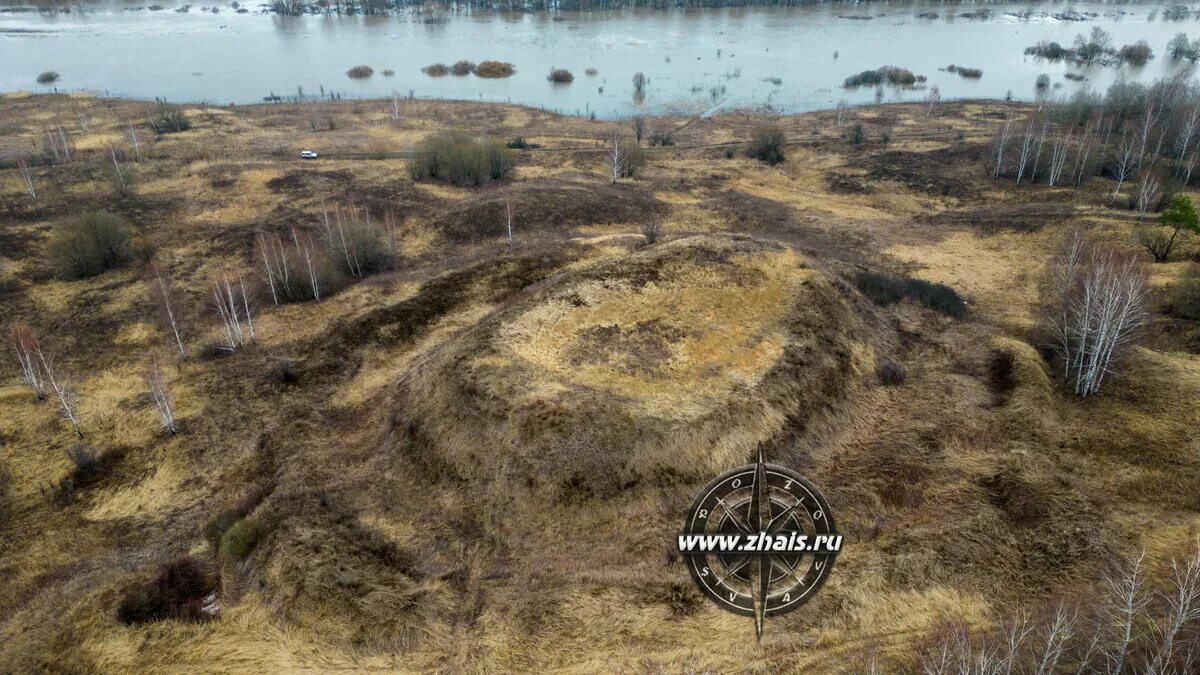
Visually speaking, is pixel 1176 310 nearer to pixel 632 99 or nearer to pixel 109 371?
pixel 109 371

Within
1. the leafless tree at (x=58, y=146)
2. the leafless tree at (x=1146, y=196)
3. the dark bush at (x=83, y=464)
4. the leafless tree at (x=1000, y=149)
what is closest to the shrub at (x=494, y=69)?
the leafless tree at (x=58, y=146)

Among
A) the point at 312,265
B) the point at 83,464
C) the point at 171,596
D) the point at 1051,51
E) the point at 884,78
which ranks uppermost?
the point at 1051,51

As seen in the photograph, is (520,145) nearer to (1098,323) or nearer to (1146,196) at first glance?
(1146,196)

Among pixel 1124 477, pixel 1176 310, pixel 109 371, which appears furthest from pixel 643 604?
pixel 1176 310

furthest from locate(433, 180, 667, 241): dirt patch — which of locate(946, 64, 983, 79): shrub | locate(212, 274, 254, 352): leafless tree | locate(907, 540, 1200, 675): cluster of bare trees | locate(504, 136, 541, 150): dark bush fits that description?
locate(946, 64, 983, 79): shrub

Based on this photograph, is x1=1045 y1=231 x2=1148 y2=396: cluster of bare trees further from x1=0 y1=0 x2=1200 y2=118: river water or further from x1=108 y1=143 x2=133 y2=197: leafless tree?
x1=0 y1=0 x2=1200 y2=118: river water

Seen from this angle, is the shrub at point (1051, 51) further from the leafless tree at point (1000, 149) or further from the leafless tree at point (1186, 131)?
the leafless tree at point (1000, 149)

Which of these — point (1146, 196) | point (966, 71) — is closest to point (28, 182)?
point (1146, 196)
